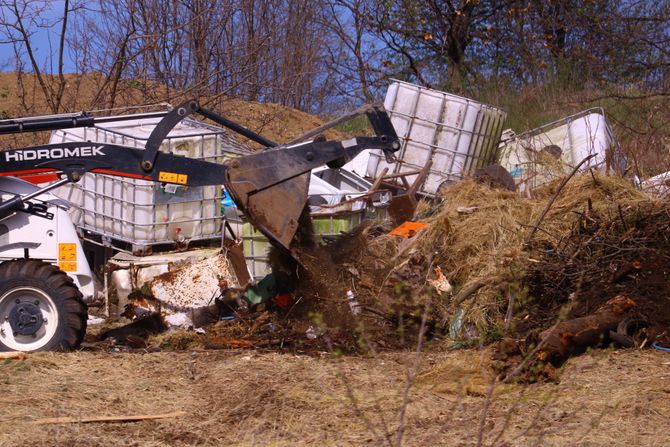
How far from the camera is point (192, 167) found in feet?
21.6

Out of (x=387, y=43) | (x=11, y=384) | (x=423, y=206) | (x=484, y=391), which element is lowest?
(x=11, y=384)

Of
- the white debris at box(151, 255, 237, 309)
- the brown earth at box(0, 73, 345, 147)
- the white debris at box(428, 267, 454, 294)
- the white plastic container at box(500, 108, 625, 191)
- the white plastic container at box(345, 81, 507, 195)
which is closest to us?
the white debris at box(428, 267, 454, 294)

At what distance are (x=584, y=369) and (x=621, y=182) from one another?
11.1ft

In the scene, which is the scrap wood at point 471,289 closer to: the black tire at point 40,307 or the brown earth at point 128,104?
the black tire at point 40,307

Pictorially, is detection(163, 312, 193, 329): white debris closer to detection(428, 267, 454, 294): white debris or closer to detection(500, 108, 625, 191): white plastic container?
detection(428, 267, 454, 294): white debris

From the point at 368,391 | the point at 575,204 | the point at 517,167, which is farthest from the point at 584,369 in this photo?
the point at 517,167

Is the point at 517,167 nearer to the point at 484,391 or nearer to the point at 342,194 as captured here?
the point at 342,194

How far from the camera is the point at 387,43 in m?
21.8

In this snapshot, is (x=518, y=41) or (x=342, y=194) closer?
(x=342, y=194)

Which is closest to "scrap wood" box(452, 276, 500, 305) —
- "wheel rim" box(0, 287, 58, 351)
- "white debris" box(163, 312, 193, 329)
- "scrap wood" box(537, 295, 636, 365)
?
"scrap wood" box(537, 295, 636, 365)

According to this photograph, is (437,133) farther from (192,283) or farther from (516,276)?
(516,276)

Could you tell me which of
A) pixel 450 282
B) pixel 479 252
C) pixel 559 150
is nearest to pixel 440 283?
pixel 450 282

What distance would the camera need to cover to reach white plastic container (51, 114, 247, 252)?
29.3ft

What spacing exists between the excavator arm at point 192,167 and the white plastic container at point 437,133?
4.86 metres
